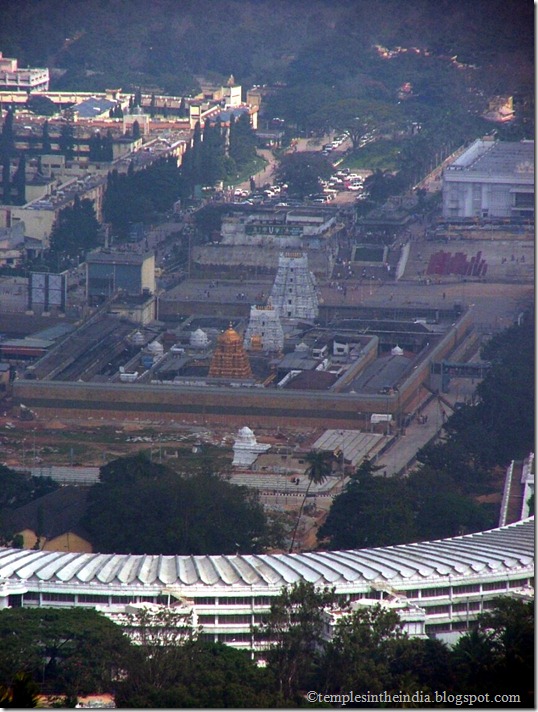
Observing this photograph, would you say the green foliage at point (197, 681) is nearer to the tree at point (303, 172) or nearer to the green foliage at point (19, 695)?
the green foliage at point (19, 695)

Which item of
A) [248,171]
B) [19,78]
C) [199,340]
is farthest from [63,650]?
[19,78]

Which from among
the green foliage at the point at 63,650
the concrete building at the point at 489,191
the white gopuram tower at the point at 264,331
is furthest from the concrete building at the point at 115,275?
the green foliage at the point at 63,650

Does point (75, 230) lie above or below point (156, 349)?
above

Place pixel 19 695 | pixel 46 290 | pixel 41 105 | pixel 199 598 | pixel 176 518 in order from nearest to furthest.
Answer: pixel 19 695, pixel 199 598, pixel 176 518, pixel 46 290, pixel 41 105

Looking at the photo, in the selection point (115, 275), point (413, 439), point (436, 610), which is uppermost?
point (115, 275)

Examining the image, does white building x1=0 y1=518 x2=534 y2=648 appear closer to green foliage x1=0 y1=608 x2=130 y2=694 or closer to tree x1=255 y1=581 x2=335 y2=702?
tree x1=255 y1=581 x2=335 y2=702

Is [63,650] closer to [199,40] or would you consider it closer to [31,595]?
[31,595]

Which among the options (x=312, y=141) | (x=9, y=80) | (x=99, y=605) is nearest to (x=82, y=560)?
(x=99, y=605)
